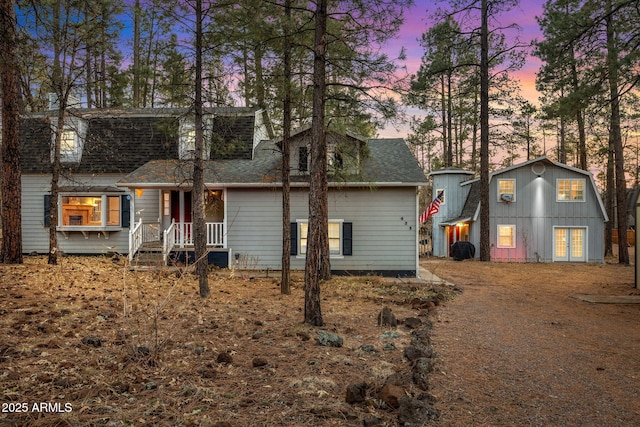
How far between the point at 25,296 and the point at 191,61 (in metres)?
5.64

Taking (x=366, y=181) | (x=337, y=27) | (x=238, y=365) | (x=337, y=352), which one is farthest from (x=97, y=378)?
(x=366, y=181)

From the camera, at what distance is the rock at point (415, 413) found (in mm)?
3379

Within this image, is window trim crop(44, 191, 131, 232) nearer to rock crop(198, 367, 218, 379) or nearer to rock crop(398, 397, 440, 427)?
rock crop(198, 367, 218, 379)

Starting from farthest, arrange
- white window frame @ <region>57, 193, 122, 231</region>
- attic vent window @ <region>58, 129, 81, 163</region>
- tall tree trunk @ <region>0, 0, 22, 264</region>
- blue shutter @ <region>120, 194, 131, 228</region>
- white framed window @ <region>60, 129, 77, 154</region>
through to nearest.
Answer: attic vent window @ <region>58, 129, 81, 163</region>, white framed window @ <region>60, 129, 77, 154</region>, blue shutter @ <region>120, 194, 131, 228</region>, white window frame @ <region>57, 193, 122, 231</region>, tall tree trunk @ <region>0, 0, 22, 264</region>

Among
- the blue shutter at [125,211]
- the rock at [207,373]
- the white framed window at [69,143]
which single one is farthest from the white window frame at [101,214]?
the rock at [207,373]

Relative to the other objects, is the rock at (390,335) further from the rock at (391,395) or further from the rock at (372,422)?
the rock at (372,422)

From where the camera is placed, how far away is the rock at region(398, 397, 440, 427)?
3379mm

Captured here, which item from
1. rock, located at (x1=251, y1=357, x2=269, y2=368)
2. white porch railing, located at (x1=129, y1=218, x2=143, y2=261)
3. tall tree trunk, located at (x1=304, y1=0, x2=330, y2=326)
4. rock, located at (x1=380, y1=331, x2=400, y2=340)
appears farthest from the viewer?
white porch railing, located at (x1=129, y1=218, x2=143, y2=261)

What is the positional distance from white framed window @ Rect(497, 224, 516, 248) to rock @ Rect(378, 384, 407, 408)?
18.5 metres

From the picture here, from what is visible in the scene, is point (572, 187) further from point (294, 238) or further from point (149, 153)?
point (149, 153)

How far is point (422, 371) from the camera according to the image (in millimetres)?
4547

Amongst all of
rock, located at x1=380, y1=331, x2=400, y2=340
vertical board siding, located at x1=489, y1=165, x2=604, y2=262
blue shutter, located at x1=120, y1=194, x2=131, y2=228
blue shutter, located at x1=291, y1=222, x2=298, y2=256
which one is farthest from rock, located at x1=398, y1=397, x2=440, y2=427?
vertical board siding, located at x1=489, y1=165, x2=604, y2=262

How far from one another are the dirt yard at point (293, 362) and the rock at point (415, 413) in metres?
0.01

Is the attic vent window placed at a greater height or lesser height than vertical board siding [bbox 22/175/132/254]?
greater
